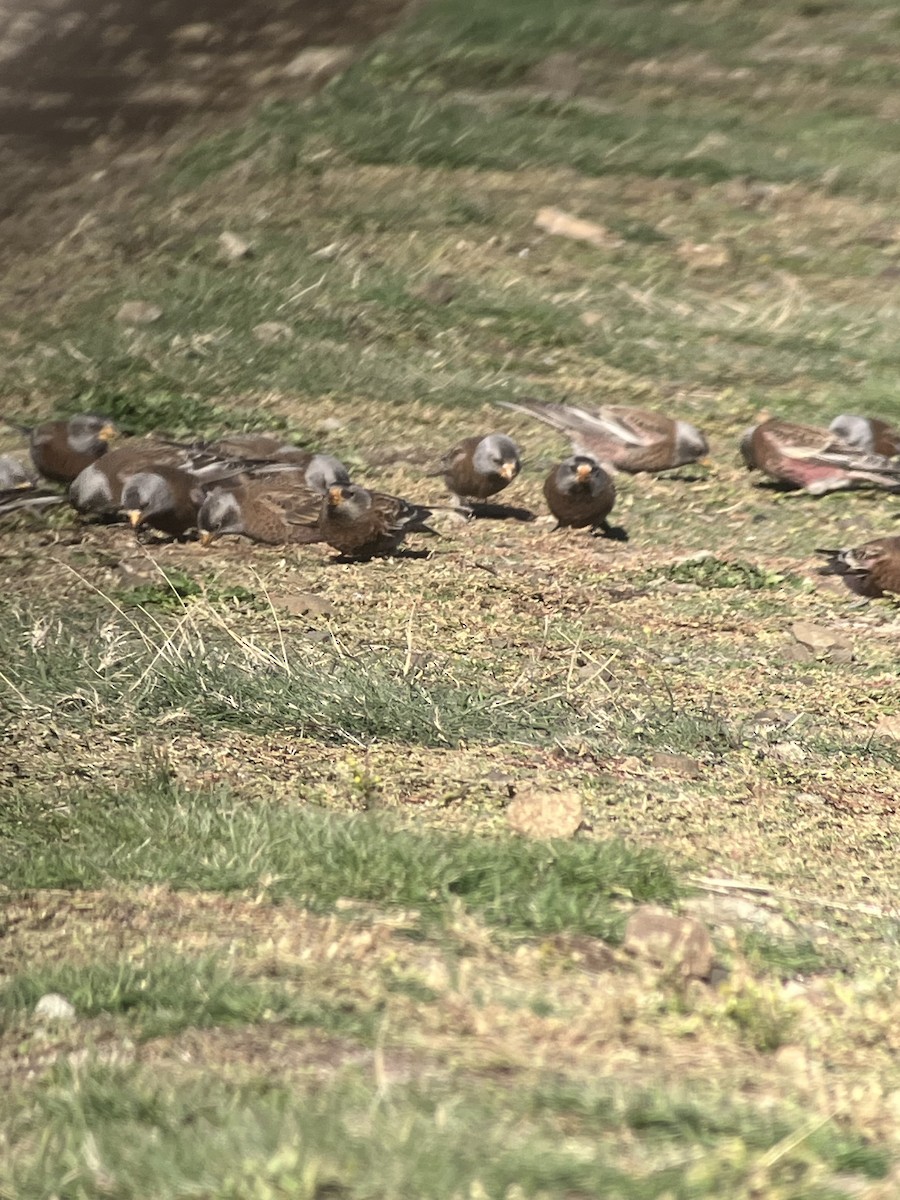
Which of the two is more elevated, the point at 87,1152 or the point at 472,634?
the point at 87,1152

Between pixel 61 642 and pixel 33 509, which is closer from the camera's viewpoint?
pixel 61 642

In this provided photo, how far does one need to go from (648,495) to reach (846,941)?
3.49 meters

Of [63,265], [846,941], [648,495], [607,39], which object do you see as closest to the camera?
[846,941]

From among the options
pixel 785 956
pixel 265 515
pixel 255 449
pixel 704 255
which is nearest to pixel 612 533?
pixel 265 515

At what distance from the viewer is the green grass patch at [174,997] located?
2.66 m

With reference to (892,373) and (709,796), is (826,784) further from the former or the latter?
(892,373)

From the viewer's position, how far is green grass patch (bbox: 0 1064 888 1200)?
214 centimetres

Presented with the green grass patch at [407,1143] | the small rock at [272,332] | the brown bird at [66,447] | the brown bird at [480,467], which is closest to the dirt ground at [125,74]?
the small rock at [272,332]

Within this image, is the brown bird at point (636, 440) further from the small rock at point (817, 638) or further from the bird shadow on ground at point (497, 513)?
the small rock at point (817, 638)

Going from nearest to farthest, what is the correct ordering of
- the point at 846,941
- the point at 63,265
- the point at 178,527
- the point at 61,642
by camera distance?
the point at 846,941, the point at 61,642, the point at 178,527, the point at 63,265

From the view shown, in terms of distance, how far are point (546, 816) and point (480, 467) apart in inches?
109

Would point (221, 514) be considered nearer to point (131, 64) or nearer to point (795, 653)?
point (795, 653)

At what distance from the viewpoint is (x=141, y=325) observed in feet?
24.3

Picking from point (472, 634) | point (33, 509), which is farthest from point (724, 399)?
point (33, 509)
